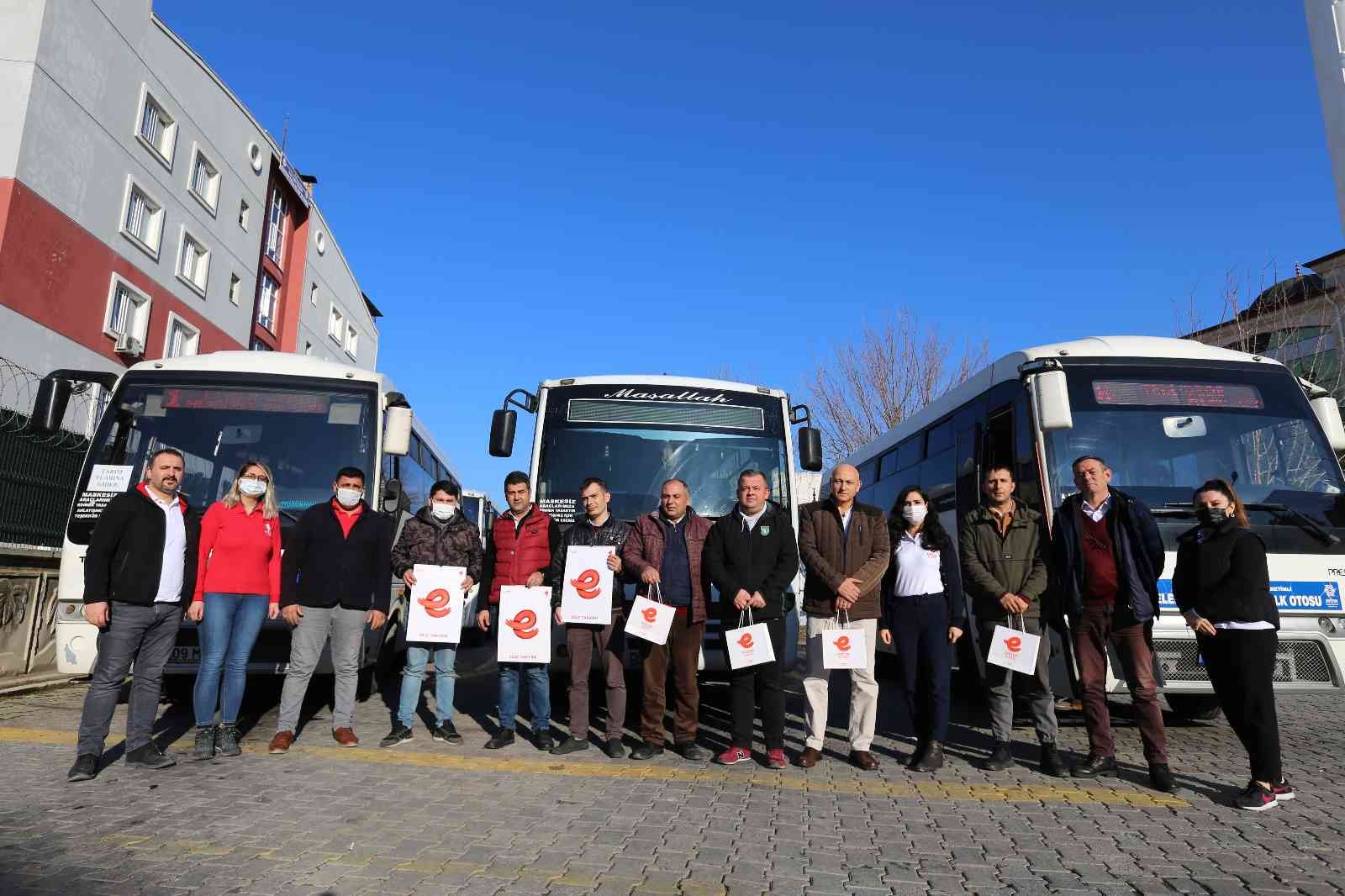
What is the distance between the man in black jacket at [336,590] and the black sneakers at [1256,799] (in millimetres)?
5867

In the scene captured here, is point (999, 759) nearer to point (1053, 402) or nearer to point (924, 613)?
point (924, 613)

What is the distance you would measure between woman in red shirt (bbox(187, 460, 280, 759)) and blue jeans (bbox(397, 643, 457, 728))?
109cm

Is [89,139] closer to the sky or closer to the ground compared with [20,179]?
closer to the sky

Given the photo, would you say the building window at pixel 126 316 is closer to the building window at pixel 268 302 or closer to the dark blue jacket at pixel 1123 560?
the building window at pixel 268 302

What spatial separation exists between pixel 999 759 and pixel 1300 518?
3044mm

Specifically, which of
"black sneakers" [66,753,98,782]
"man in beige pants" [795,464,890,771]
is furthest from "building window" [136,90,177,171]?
"man in beige pants" [795,464,890,771]

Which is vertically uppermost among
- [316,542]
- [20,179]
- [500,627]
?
[20,179]

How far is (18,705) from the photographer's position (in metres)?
7.88

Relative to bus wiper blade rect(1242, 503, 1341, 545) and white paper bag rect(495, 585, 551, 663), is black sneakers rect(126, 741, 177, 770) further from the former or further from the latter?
bus wiper blade rect(1242, 503, 1341, 545)

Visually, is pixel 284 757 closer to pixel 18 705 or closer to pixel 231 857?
pixel 231 857

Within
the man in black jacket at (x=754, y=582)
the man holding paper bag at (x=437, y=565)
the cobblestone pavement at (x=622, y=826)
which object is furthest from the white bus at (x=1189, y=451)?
A: the man holding paper bag at (x=437, y=565)

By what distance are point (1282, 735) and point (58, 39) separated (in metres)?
24.5

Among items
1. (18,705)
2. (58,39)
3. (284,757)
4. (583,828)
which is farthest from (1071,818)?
(58,39)

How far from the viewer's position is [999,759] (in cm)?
614
